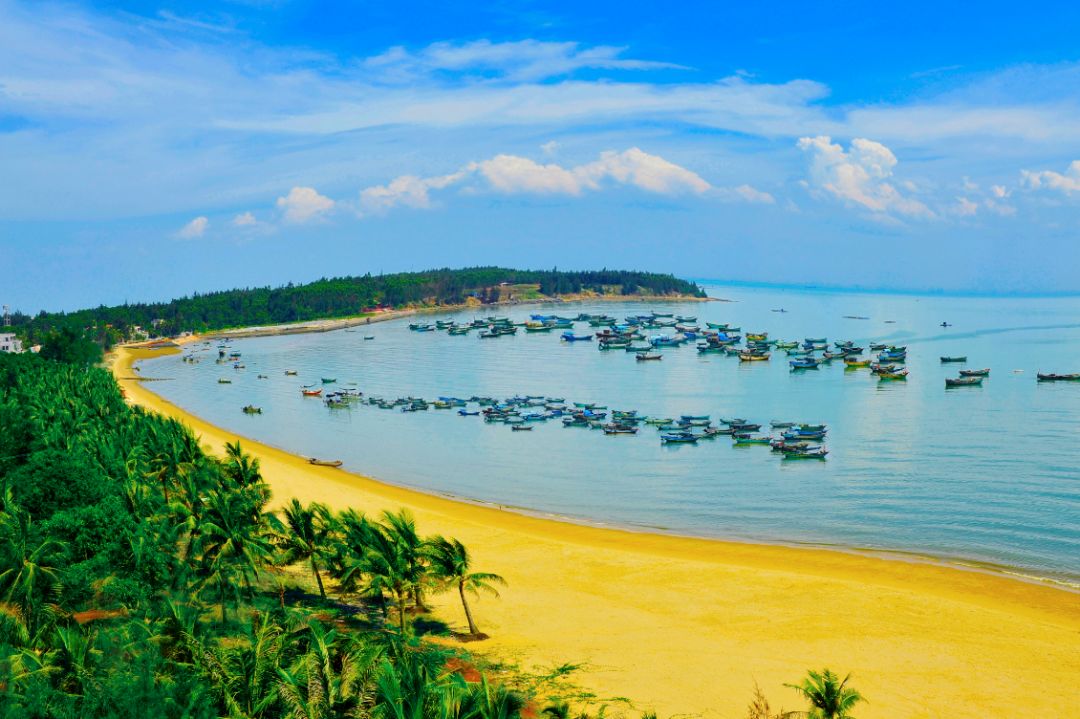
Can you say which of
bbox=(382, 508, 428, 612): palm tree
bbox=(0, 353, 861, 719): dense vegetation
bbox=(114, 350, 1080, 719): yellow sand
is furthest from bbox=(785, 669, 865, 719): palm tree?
bbox=(382, 508, 428, 612): palm tree

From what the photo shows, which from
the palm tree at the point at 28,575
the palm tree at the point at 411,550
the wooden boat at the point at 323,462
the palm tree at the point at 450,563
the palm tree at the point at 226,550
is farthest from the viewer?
the wooden boat at the point at 323,462

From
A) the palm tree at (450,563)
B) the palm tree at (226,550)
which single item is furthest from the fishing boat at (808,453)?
the palm tree at (226,550)


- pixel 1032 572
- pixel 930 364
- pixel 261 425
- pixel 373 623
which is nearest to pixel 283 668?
pixel 373 623

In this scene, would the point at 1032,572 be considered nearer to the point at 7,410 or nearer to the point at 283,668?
the point at 283,668

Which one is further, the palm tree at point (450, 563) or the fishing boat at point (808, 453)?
the fishing boat at point (808, 453)

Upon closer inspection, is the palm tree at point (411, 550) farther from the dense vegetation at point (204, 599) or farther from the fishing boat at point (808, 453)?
the fishing boat at point (808, 453)

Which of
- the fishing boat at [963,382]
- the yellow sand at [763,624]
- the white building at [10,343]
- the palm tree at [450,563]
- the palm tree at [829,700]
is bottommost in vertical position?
the yellow sand at [763,624]
